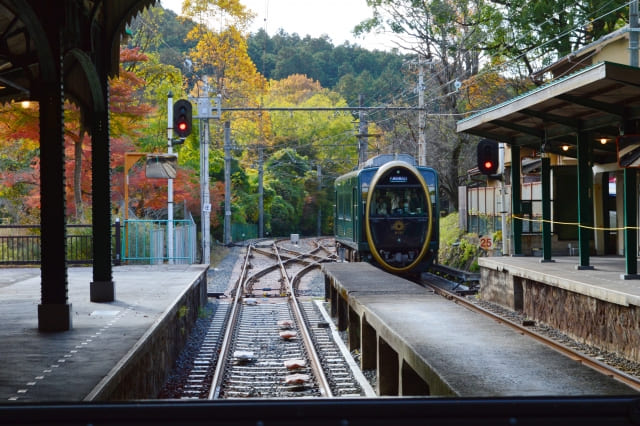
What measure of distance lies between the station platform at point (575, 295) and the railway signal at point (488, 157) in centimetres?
299

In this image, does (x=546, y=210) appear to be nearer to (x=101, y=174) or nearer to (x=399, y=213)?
(x=399, y=213)

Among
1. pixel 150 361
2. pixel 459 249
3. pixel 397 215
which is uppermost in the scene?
pixel 397 215

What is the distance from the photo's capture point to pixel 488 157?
60.4 feet

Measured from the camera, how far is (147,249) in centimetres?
1952

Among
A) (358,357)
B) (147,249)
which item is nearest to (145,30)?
(147,249)

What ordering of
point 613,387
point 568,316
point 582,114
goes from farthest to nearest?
point 582,114 → point 568,316 → point 613,387

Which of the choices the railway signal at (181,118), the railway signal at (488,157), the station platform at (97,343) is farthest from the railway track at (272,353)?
the railway signal at (488,157)

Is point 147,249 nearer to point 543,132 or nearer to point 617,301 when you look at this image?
point 543,132

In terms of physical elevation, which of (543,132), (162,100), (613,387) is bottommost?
(613,387)

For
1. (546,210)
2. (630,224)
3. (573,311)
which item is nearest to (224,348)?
(573,311)

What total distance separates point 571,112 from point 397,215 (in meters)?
6.66

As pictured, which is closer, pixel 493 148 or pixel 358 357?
pixel 358 357

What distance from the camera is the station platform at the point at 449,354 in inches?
219

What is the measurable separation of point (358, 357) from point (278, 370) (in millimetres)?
1507
